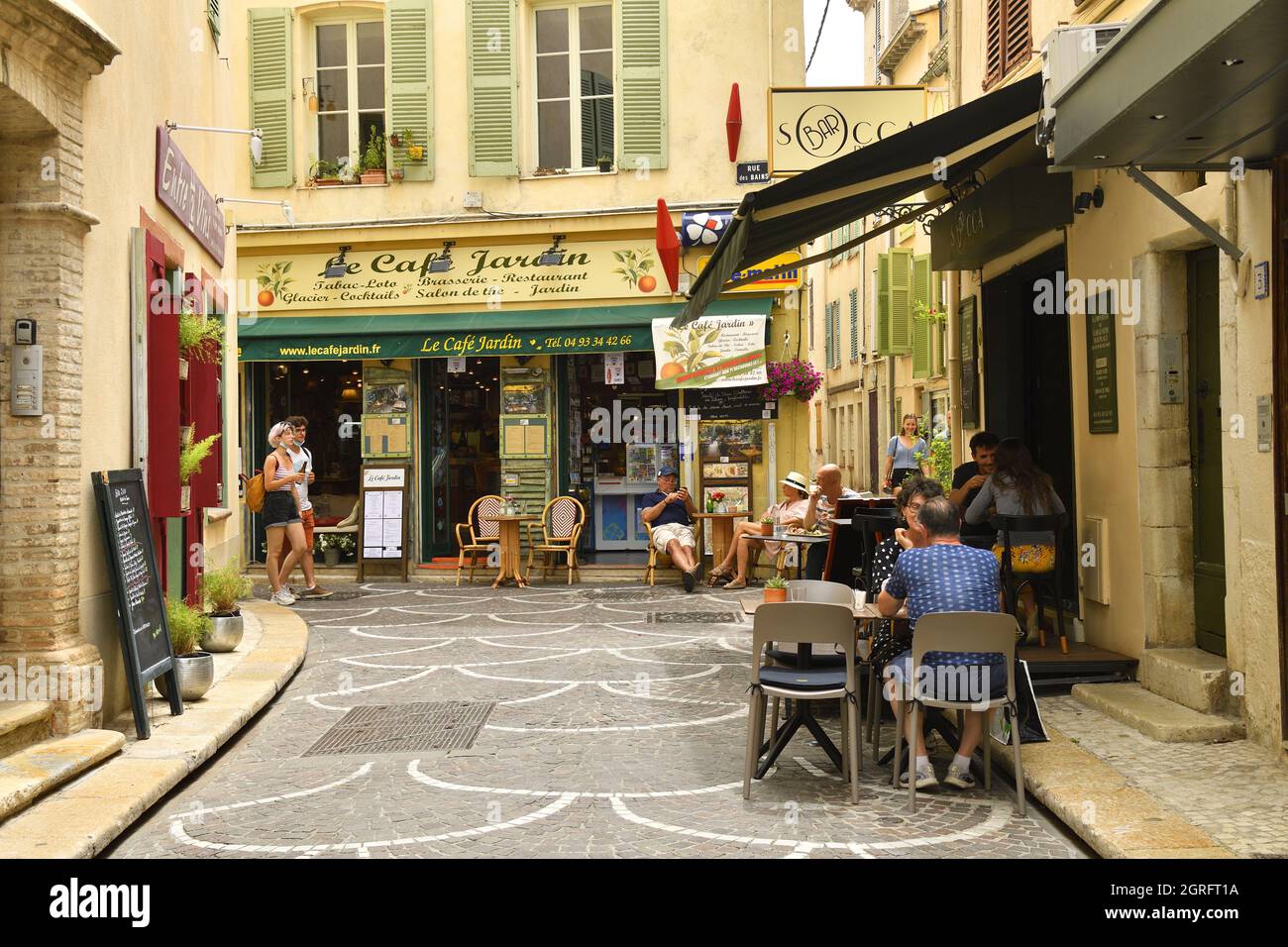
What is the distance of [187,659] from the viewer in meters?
7.59

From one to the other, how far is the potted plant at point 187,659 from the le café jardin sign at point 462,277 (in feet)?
27.6

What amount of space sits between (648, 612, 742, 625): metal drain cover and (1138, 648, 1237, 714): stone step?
187 inches

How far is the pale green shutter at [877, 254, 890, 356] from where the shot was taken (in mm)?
20828

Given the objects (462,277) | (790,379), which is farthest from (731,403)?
(462,277)

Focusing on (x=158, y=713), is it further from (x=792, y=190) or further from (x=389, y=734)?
(x=792, y=190)

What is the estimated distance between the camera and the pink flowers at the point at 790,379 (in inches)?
580

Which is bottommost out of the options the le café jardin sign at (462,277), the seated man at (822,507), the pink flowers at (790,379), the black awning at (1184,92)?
the seated man at (822,507)

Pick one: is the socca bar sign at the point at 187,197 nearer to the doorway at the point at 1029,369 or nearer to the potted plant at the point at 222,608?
the potted plant at the point at 222,608

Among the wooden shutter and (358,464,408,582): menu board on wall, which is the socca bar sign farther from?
the wooden shutter

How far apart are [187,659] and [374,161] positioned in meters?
9.62

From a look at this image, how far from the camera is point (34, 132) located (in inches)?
245

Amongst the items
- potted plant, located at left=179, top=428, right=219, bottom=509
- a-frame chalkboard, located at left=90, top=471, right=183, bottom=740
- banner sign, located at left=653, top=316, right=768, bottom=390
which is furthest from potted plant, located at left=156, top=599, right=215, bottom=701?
banner sign, located at left=653, top=316, right=768, bottom=390

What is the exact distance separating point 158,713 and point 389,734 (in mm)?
1434

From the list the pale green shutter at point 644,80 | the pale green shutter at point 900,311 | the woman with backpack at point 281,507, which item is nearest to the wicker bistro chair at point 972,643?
the woman with backpack at point 281,507
